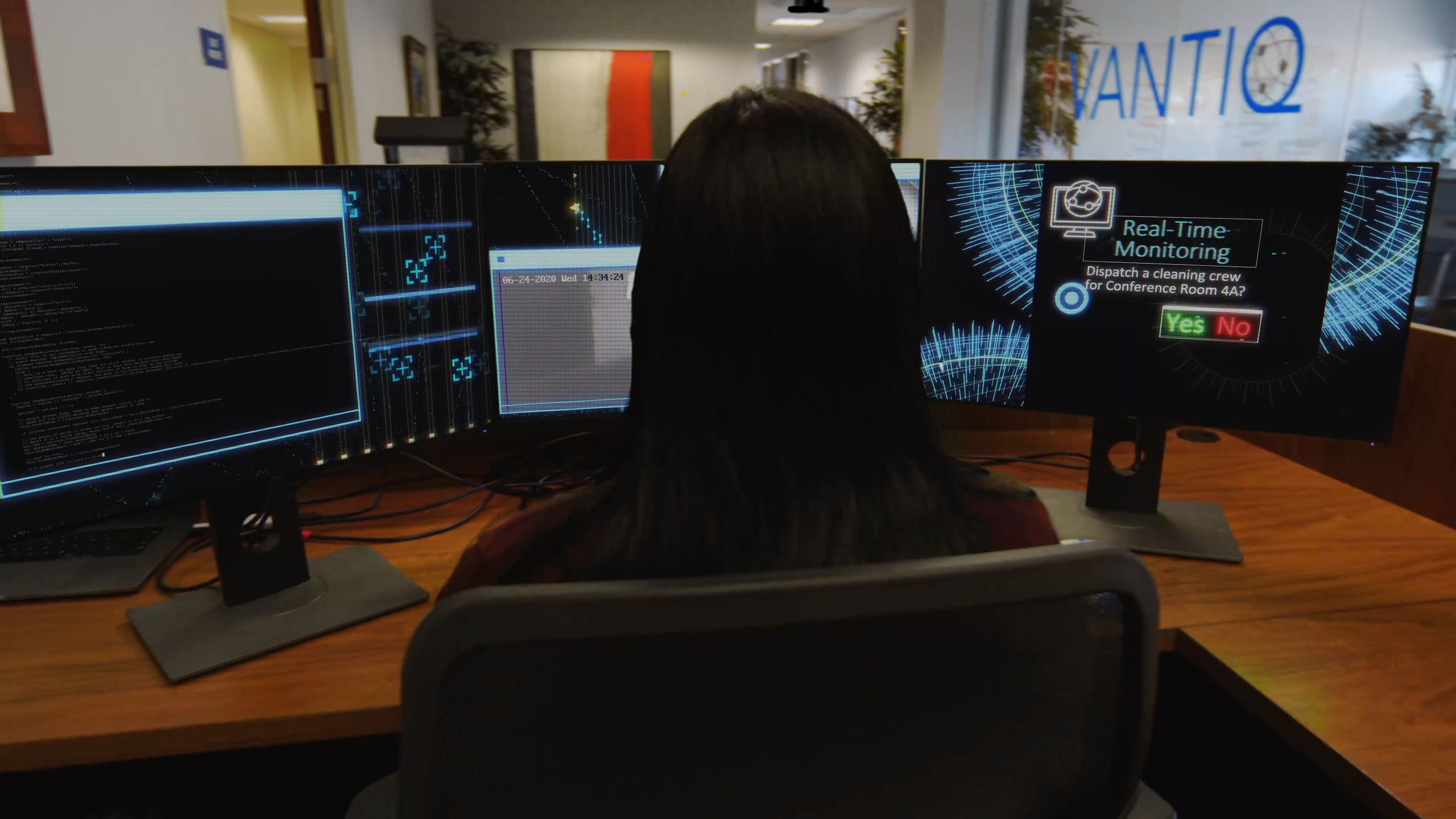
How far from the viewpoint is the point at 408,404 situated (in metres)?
1.15

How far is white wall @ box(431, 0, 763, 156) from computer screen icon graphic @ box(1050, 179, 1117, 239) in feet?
20.0

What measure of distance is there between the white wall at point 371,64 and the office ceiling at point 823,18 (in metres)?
2.84

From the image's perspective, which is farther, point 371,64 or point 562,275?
point 371,64

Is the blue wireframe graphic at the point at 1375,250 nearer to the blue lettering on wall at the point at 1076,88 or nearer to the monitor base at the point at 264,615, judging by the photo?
the monitor base at the point at 264,615

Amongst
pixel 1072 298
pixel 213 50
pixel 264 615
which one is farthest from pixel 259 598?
pixel 213 50

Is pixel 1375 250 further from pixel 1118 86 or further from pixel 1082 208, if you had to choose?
pixel 1118 86

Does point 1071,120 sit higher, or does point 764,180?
point 1071,120

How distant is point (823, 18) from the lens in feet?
28.4

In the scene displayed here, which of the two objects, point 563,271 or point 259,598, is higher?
point 563,271

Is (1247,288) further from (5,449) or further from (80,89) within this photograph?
(80,89)

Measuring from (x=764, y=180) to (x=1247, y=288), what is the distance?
0.85m

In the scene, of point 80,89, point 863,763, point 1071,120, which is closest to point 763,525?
point 863,763

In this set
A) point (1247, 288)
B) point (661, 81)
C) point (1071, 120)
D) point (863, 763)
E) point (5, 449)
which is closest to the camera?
point (863, 763)

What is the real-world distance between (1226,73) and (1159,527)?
4301mm
